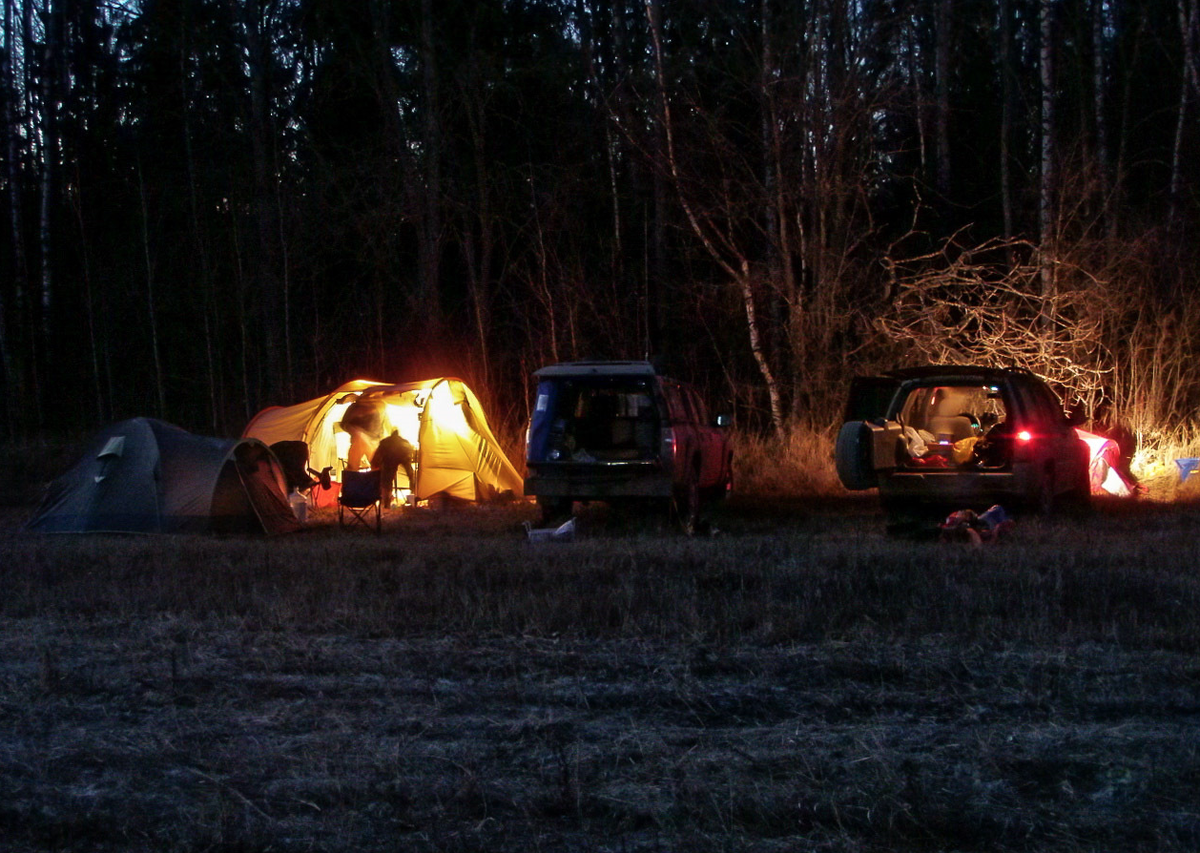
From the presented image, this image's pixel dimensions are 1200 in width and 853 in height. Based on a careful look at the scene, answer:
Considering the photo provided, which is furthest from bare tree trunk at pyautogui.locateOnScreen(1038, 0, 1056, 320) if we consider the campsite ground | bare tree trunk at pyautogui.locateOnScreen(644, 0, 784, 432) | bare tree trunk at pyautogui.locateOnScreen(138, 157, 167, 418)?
bare tree trunk at pyautogui.locateOnScreen(138, 157, 167, 418)

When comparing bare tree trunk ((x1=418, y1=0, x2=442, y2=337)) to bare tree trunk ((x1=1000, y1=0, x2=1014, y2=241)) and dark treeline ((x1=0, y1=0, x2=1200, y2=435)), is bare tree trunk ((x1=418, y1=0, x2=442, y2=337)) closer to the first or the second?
dark treeline ((x1=0, y1=0, x2=1200, y2=435))

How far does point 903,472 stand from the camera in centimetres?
1234

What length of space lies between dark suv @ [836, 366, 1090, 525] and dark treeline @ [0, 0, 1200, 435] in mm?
5937

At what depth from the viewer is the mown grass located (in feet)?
14.6

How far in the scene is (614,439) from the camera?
45.4ft

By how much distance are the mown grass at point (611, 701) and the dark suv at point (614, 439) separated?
1.97 m

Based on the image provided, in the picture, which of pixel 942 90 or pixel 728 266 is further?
pixel 942 90

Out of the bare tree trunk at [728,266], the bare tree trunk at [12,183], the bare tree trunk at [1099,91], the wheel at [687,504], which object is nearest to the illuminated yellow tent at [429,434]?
the wheel at [687,504]

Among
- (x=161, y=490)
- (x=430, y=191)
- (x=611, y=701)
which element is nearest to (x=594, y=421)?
(x=161, y=490)

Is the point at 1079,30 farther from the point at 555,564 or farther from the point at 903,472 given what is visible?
the point at 555,564

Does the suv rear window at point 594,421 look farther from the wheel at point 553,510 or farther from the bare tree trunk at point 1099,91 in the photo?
the bare tree trunk at point 1099,91

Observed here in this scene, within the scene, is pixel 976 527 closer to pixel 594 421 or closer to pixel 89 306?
pixel 594 421

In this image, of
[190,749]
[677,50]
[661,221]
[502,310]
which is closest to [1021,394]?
[190,749]

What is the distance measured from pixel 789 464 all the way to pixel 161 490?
8578 mm
